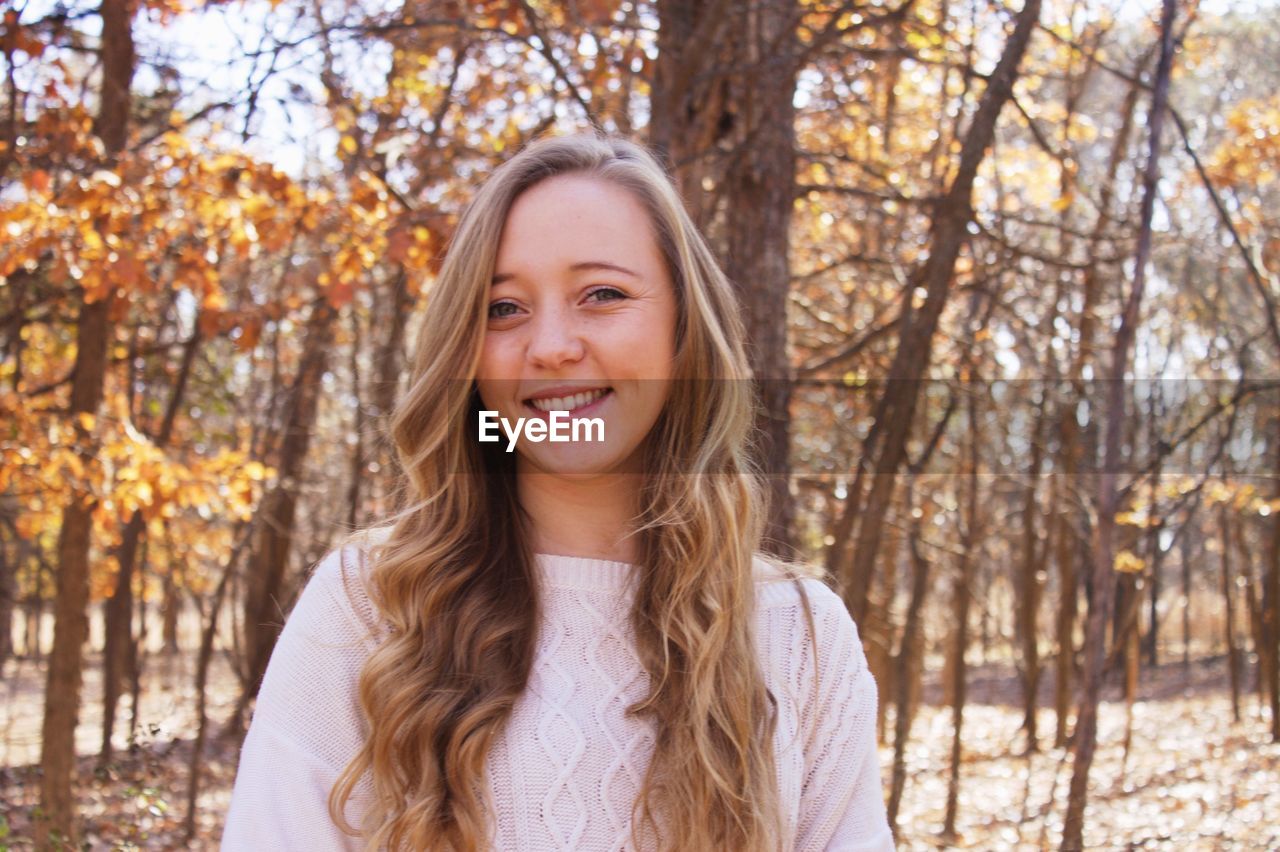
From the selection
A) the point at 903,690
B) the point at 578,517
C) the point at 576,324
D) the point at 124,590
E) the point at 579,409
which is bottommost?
the point at 903,690

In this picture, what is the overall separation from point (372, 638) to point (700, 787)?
0.48 m

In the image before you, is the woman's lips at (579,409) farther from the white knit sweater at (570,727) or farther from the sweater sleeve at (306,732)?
the sweater sleeve at (306,732)

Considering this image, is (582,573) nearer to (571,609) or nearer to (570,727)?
(571,609)

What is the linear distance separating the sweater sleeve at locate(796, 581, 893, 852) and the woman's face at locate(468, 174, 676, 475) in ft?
1.40

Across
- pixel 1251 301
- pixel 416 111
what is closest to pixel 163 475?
pixel 416 111

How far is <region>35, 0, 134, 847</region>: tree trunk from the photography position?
5625 millimetres

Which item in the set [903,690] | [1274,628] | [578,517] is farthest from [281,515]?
[1274,628]

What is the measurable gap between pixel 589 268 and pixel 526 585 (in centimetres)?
46

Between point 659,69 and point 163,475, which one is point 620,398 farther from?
point 163,475

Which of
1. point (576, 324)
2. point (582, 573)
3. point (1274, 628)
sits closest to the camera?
point (576, 324)

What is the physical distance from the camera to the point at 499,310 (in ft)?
5.63

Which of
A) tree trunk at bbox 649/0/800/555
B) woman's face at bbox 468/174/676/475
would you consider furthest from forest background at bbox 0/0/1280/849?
woman's face at bbox 468/174/676/475

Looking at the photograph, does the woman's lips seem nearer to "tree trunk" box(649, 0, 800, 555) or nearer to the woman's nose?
the woman's nose

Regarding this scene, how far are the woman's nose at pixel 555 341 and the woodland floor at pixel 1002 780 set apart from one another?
120 inches
